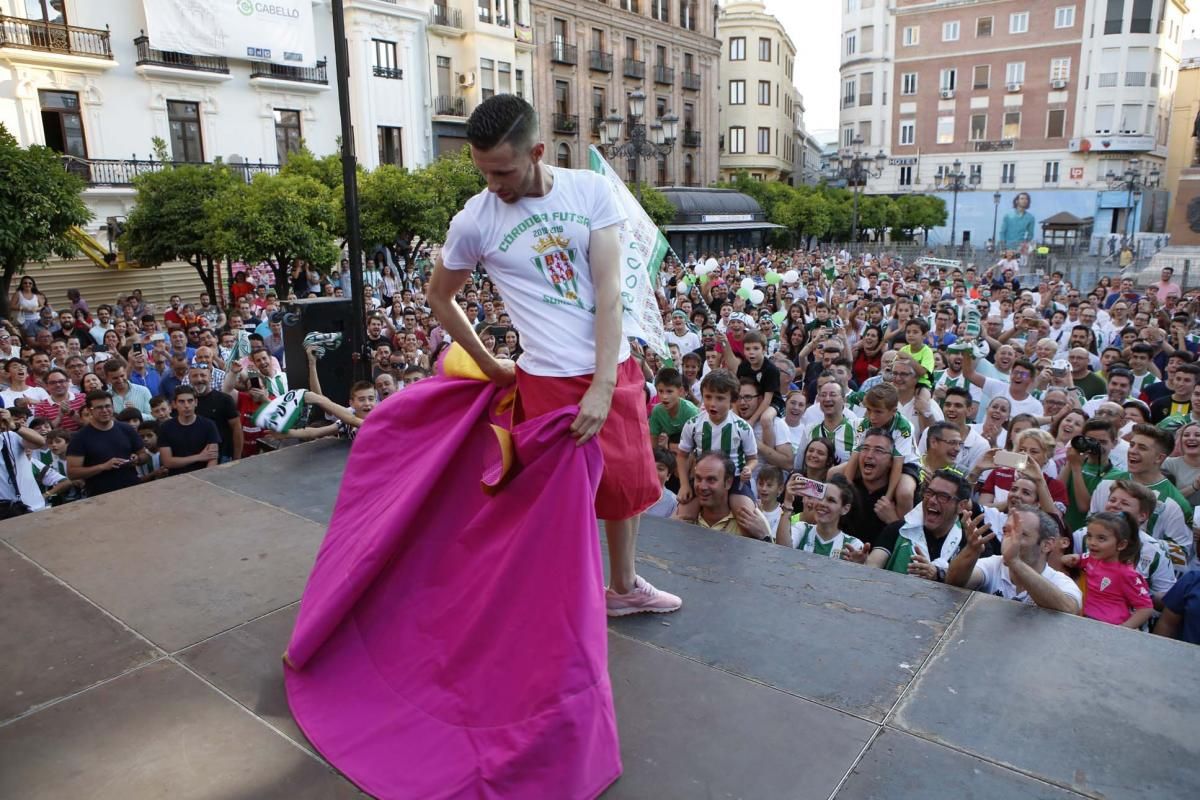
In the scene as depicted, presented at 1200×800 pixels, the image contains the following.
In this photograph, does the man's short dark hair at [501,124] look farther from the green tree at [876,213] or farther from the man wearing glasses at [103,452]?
the green tree at [876,213]

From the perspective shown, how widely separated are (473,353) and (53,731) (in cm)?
160

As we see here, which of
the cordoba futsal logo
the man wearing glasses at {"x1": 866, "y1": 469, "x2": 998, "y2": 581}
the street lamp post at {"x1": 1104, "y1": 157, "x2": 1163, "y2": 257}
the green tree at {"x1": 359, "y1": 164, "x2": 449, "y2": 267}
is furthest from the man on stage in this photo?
the street lamp post at {"x1": 1104, "y1": 157, "x2": 1163, "y2": 257}

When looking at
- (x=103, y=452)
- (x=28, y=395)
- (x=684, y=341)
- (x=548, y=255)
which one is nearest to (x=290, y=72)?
(x=684, y=341)

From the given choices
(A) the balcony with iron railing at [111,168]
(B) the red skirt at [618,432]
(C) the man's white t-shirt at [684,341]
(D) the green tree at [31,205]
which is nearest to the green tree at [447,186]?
(A) the balcony with iron railing at [111,168]

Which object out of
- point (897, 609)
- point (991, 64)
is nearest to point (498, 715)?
point (897, 609)

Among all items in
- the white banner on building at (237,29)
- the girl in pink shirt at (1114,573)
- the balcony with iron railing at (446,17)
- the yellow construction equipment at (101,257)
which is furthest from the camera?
the balcony with iron railing at (446,17)

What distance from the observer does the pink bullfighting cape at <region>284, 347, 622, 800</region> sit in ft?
6.88

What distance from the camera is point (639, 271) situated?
446cm

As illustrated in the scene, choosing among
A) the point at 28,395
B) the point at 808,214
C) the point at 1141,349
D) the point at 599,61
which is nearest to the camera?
the point at 28,395

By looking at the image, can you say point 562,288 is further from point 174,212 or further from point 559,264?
point 174,212

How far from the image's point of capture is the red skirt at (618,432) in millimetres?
2496

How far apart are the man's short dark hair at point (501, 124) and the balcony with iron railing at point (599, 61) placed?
3855 cm

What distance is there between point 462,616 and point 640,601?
81cm

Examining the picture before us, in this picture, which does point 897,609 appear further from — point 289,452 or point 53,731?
point 289,452
